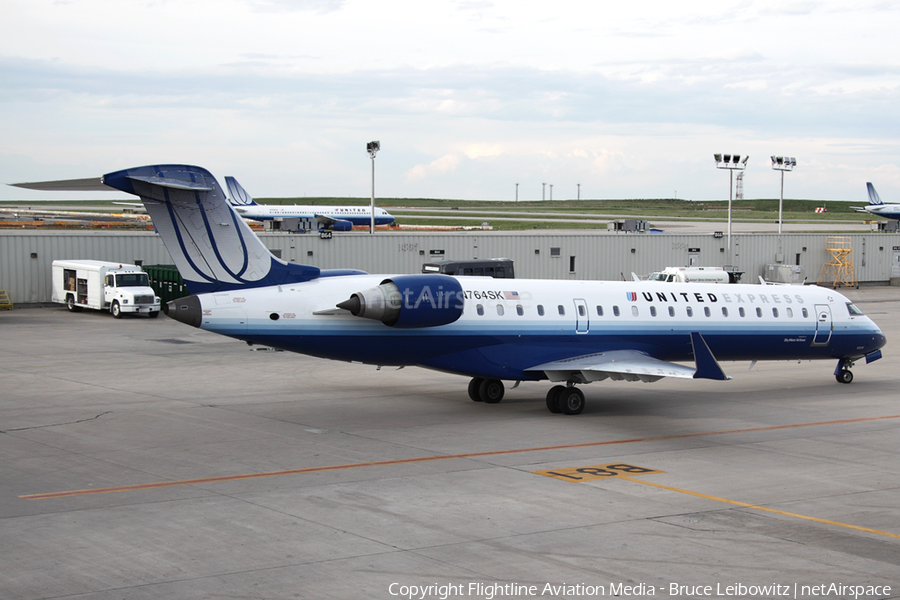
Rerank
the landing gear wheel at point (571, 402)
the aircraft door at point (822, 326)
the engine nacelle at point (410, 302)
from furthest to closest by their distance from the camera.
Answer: the aircraft door at point (822, 326) < the landing gear wheel at point (571, 402) < the engine nacelle at point (410, 302)

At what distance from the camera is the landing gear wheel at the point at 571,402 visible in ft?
72.1

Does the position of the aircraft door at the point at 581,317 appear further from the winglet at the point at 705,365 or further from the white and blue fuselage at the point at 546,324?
the winglet at the point at 705,365

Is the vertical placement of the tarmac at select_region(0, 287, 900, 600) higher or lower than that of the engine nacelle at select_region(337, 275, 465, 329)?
lower

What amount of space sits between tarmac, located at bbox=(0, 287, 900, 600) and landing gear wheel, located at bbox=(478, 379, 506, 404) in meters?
0.43

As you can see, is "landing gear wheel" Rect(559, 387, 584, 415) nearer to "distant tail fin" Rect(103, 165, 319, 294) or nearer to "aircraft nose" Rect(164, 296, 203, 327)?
"distant tail fin" Rect(103, 165, 319, 294)

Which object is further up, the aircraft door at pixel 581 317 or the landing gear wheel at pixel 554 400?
the aircraft door at pixel 581 317

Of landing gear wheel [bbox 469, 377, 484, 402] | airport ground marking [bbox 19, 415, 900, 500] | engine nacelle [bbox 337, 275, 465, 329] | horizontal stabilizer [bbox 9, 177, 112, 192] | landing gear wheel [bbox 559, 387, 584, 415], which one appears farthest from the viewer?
landing gear wheel [bbox 469, 377, 484, 402]

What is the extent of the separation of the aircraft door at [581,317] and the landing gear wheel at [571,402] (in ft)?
5.53

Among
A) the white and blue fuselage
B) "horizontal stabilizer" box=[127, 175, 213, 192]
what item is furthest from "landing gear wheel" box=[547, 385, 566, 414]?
"horizontal stabilizer" box=[127, 175, 213, 192]

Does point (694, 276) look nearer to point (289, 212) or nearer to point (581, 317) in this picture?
point (581, 317)

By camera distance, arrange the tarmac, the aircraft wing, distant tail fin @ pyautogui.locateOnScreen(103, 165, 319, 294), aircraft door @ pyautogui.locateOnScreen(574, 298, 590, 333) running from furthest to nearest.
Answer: aircraft door @ pyautogui.locateOnScreen(574, 298, 590, 333) → the aircraft wing → distant tail fin @ pyautogui.locateOnScreen(103, 165, 319, 294) → the tarmac

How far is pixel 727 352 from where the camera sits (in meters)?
25.1

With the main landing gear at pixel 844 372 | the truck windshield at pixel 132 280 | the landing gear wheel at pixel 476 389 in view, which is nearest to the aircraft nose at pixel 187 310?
the landing gear wheel at pixel 476 389

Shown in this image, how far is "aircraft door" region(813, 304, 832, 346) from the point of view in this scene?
87.0 ft
